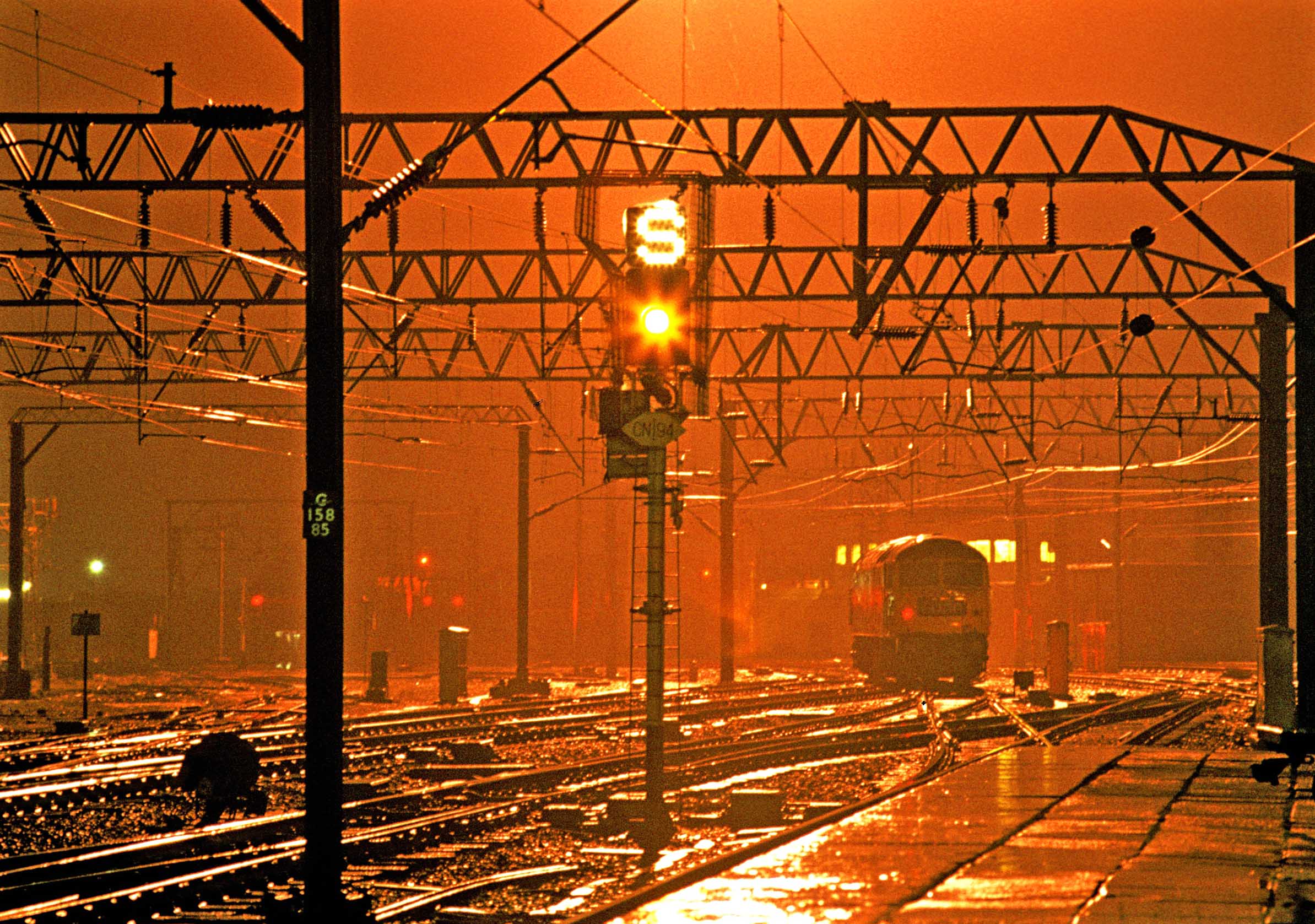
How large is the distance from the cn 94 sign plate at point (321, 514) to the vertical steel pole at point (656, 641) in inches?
169

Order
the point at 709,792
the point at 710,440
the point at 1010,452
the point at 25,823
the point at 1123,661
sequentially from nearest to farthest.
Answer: the point at 25,823, the point at 709,792, the point at 1123,661, the point at 1010,452, the point at 710,440

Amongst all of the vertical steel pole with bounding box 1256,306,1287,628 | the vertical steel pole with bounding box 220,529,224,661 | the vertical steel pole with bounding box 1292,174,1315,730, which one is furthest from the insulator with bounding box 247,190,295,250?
the vertical steel pole with bounding box 220,529,224,661

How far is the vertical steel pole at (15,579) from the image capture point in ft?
135

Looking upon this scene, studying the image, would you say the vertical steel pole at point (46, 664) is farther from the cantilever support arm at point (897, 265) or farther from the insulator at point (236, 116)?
the insulator at point (236, 116)

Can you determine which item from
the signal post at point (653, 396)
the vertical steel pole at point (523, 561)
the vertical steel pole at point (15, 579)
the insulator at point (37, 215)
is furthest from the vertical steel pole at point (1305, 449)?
the vertical steel pole at point (15, 579)

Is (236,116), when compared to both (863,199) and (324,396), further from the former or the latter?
(863,199)

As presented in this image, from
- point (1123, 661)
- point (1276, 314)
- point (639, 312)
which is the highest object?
point (1276, 314)

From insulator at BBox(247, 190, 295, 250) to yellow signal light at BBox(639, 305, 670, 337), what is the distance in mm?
9064

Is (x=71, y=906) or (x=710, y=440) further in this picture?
(x=710, y=440)

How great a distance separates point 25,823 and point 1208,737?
1856 cm

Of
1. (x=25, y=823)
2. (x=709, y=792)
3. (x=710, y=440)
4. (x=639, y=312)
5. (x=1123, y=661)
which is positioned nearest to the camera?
(x=639, y=312)

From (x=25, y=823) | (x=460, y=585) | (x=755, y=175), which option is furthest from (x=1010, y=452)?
(x=25, y=823)

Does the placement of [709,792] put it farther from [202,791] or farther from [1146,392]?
[1146,392]

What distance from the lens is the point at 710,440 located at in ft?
271
